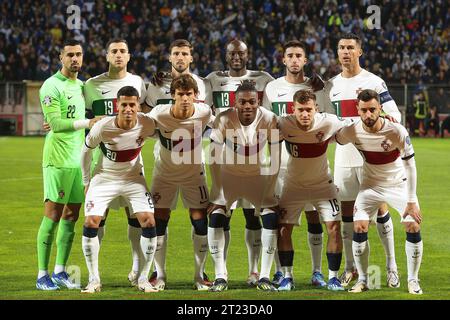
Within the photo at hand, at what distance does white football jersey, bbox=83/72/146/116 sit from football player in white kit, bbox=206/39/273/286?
0.89m

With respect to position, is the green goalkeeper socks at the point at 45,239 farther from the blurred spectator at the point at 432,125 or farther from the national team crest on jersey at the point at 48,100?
the blurred spectator at the point at 432,125

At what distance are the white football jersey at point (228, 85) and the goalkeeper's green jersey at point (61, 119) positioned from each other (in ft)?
4.78

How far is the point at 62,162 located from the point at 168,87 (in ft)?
4.39

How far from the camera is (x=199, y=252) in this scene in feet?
Answer: 27.9

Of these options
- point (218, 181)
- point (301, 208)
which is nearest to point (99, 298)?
point (218, 181)

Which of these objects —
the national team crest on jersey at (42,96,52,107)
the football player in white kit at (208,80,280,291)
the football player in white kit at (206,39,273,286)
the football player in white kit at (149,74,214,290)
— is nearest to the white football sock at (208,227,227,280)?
the football player in white kit at (208,80,280,291)

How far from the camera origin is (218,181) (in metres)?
8.36

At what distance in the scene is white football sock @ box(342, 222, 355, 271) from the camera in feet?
29.5

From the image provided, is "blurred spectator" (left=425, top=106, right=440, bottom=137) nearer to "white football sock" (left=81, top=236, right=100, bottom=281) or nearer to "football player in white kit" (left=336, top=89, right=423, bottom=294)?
"football player in white kit" (left=336, top=89, right=423, bottom=294)

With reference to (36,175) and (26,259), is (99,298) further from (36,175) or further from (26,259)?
(36,175)

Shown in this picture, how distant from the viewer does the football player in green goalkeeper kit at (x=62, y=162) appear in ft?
28.6

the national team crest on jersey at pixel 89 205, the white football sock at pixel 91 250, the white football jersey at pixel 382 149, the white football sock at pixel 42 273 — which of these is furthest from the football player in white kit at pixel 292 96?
the white football sock at pixel 42 273
